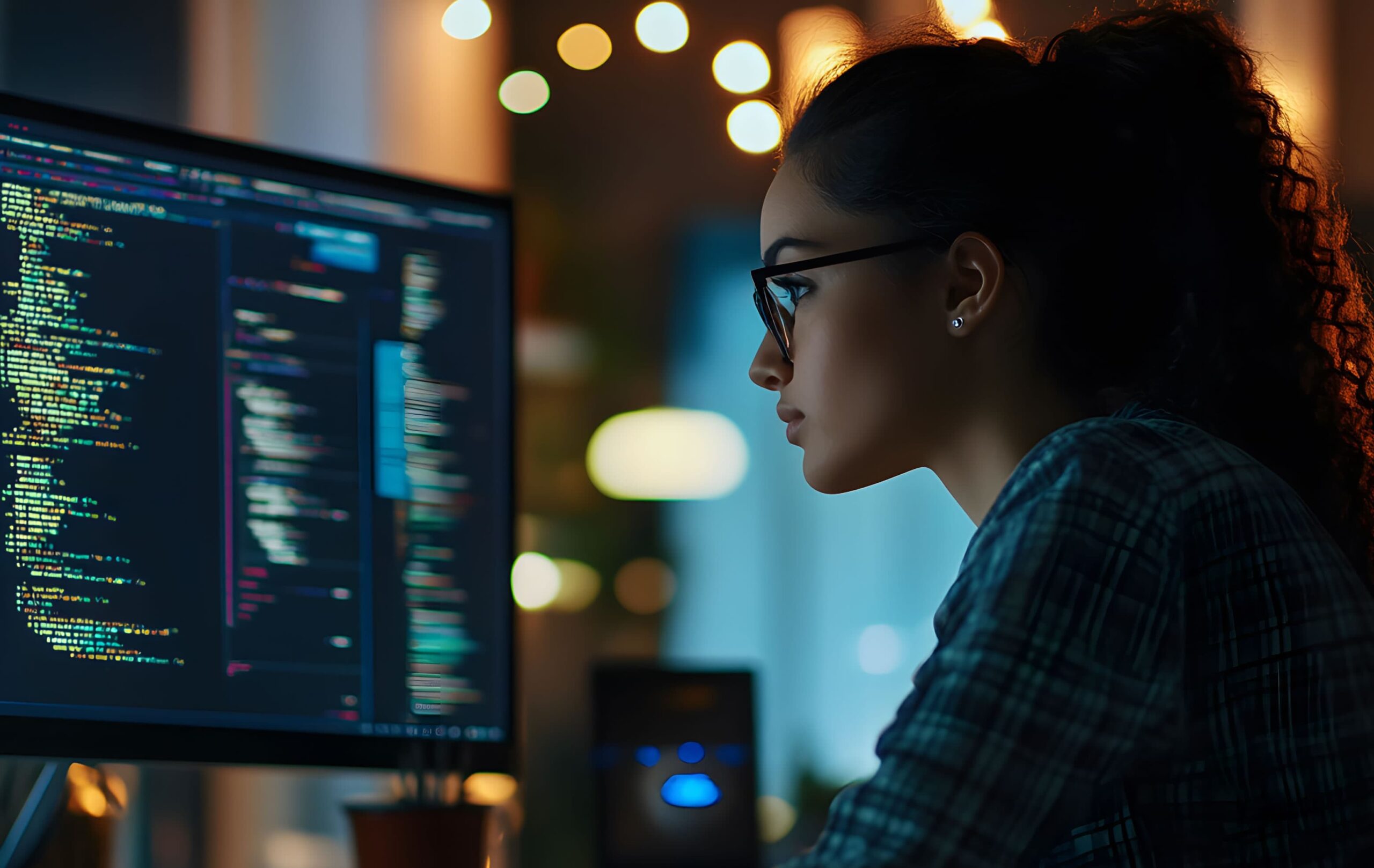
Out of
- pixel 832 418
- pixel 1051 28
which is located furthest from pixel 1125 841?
pixel 1051 28

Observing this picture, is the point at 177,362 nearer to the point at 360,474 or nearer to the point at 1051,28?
the point at 360,474

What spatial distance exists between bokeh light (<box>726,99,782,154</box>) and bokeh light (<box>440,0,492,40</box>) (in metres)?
0.47

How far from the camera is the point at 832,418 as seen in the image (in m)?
0.87

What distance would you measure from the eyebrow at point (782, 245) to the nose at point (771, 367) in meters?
0.05

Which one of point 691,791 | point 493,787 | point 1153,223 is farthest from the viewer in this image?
point 493,787

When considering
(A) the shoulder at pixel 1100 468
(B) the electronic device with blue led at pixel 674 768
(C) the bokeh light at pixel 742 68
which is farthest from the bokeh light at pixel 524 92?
(A) the shoulder at pixel 1100 468

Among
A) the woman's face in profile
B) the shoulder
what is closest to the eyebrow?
the woman's face in profile

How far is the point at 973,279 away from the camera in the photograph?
0.84 metres

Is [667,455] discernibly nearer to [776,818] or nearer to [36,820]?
[776,818]

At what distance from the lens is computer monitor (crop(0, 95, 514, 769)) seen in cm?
89

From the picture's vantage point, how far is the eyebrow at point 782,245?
0.88m

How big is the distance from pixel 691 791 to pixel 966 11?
1289mm

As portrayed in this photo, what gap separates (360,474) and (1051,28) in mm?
1632

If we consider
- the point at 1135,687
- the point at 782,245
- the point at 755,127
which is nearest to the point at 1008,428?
the point at 782,245
